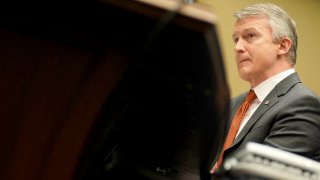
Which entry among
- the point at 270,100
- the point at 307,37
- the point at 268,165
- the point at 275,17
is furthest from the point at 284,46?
the point at 268,165

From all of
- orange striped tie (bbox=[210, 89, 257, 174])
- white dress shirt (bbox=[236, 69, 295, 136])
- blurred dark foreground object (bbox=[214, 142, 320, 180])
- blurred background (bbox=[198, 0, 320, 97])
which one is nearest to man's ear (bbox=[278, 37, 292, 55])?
white dress shirt (bbox=[236, 69, 295, 136])

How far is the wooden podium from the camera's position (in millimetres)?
479

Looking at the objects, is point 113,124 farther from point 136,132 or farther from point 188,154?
point 188,154

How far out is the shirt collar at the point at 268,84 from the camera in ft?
4.92

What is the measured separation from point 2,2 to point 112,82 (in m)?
0.17

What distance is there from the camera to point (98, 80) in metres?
0.54

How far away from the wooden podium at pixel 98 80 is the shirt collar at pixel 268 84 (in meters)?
0.92

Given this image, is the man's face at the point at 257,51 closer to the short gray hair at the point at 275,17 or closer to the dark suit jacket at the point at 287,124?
the short gray hair at the point at 275,17

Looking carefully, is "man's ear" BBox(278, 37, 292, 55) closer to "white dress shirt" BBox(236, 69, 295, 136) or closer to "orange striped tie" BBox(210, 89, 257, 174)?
"white dress shirt" BBox(236, 69, 295, 136)

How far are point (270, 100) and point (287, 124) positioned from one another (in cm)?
18

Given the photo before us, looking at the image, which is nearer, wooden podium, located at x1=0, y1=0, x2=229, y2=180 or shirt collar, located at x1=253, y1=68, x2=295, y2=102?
wooden podium, located at x1=0, y1=0, x2=229, y2=180

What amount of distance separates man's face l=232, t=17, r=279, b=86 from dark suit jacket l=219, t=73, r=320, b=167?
19cm

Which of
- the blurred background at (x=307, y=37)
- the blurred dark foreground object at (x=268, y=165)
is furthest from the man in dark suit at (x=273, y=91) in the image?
the blurred background at (x=307, y=37)

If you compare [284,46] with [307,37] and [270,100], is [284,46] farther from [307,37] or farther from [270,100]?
[307,37]
